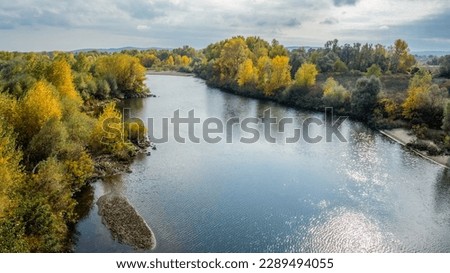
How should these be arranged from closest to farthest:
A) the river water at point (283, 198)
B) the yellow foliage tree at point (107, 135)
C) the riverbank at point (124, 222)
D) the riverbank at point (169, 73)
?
the riverbank at point (124, 222) < the river water at point (283, 198) < the yellow foliage tree at point (107, 135) < the riverbank at point (169, 73)

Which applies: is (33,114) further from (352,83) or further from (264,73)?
(352,83)

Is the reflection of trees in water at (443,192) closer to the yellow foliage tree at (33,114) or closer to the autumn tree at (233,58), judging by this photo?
the yellow foliage tree at (33,114)

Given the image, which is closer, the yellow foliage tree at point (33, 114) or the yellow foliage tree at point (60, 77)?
the yellow foliage tree at point (33, 114)

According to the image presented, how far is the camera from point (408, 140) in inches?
1660

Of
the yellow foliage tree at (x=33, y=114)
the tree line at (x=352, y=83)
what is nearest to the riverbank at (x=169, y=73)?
the tree line at (x=352, y=83)

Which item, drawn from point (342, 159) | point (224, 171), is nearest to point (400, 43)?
point (342, 159)

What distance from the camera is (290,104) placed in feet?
204

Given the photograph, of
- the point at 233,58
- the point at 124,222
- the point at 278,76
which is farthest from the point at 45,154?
the point at 233,58

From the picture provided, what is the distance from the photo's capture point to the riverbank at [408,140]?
35469 millimetres

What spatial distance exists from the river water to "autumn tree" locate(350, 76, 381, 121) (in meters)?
11.9

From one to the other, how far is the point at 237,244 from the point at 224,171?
10.8m

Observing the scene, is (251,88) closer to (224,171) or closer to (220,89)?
(220,89)

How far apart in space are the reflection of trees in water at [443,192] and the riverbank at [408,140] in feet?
7.12

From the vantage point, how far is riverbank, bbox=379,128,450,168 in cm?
3547
